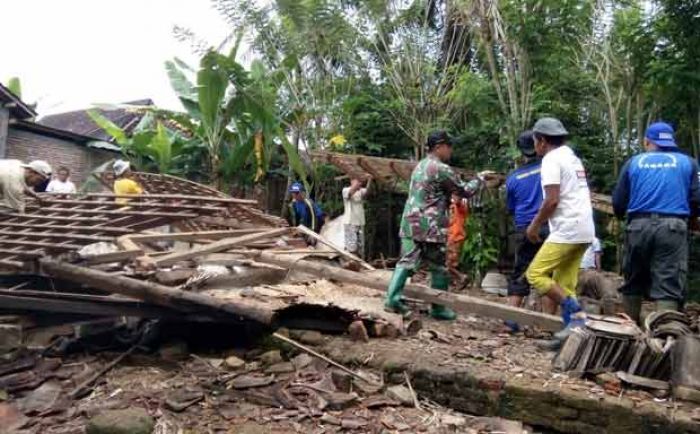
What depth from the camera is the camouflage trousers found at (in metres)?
4.64

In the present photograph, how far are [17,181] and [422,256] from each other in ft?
13.7

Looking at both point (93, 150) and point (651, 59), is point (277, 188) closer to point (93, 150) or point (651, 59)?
point (93, 150)

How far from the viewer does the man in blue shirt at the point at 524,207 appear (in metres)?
4.75

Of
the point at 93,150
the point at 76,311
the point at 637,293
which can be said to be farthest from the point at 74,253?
the point at 93,150

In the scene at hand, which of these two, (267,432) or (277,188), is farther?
(277,188)

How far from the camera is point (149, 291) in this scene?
13.2 ft

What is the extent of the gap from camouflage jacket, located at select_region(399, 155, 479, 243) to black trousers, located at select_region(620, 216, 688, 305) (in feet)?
4.24

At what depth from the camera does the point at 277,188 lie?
11703mm

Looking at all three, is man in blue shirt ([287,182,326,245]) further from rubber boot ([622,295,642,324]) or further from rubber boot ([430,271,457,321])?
rubber boot ([622,295,642,324])

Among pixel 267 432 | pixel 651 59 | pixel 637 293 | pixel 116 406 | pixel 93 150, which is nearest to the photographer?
pixel 267 432

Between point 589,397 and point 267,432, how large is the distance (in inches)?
67.8

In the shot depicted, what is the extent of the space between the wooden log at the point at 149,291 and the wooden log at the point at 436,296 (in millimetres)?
1513

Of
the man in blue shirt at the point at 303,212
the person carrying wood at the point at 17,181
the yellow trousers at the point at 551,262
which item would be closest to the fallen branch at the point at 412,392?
the yellow trousers at the point at 551,262

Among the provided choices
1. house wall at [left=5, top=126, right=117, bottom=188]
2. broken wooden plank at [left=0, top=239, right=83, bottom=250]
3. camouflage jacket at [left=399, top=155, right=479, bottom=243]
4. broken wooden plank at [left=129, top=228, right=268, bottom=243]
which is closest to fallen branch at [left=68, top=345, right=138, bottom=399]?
broken wooden plank at [left=0, top=239, right=83, bottom=250]
